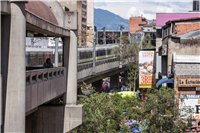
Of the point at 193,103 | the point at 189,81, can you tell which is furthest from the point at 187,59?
the point at 193,103

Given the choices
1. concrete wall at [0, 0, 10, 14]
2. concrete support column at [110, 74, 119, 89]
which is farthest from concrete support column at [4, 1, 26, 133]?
concrete support column at [110, 74, 119, 89]

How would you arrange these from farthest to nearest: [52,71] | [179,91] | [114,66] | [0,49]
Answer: [114,66]
[179,91]
[52,71]
[0,49]

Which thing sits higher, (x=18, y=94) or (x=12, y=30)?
(x=12, y=30)

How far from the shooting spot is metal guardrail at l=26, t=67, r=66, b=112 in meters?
10.7

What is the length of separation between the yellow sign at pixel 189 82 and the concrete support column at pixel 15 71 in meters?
14.5

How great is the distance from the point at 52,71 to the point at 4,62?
17.3ft

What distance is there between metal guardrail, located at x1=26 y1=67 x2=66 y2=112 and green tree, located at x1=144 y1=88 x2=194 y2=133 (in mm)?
5899

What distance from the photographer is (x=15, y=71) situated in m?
8.74

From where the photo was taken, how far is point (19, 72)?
350 inches

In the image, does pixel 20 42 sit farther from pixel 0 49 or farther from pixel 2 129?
pixel 2 129

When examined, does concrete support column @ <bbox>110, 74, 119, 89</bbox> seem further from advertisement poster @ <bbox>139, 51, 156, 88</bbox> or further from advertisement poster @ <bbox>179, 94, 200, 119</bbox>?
advertisement poster @ <bbox>179, 94, 200, 119</bbox>

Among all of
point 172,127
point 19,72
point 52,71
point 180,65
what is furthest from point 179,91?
point 19,72

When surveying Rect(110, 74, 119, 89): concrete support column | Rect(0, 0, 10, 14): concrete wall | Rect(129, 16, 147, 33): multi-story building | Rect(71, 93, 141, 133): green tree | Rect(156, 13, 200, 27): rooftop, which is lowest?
Rect(110, 74, 119, 89): concrete support column

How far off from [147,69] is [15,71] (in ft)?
77.4
